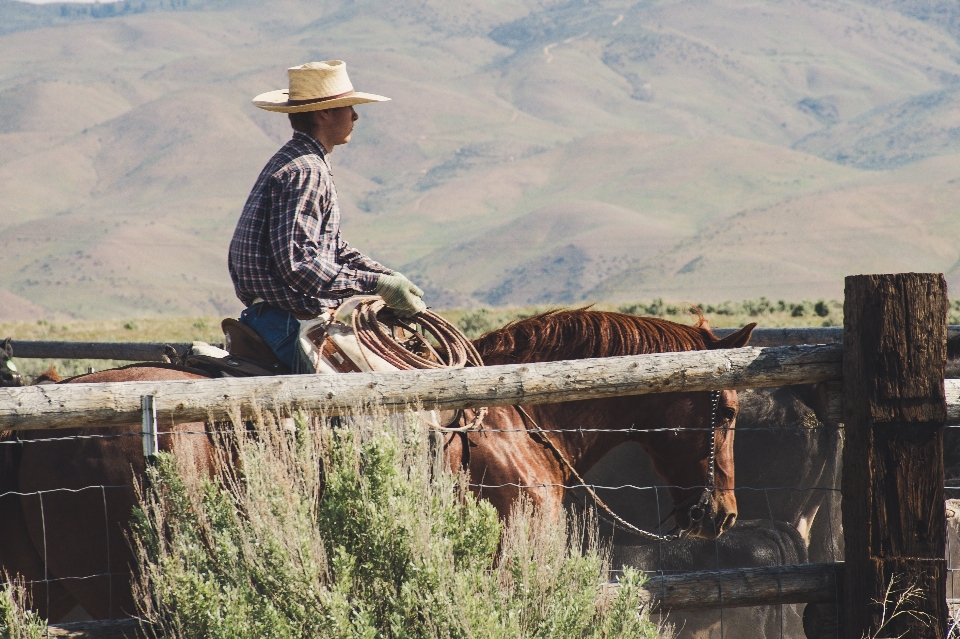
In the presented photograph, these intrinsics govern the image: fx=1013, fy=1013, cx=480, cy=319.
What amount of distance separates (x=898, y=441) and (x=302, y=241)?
2.30m

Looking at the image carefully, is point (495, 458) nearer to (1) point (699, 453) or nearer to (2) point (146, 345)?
(1) point (699, 453)

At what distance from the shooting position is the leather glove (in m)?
4.14

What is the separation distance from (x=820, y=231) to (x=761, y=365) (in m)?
164

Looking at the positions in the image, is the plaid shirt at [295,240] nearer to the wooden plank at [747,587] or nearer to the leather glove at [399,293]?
the leather glove at [399,293]

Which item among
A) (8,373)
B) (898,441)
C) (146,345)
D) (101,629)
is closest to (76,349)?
(146,345)

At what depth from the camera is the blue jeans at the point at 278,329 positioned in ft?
13.6

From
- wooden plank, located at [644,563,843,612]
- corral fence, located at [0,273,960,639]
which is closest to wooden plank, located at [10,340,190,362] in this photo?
corral fence, located at [0,273,960,639]

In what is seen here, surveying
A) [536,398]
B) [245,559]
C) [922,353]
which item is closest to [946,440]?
[922,353]

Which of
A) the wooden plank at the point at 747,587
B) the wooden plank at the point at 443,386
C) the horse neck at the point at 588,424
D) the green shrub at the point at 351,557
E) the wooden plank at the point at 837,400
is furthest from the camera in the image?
the horse neck at the point at 588,424

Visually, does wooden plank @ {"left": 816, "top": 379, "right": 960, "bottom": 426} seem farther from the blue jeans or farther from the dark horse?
the blue jeans

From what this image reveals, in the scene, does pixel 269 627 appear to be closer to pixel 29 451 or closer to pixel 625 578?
pixel 625 578

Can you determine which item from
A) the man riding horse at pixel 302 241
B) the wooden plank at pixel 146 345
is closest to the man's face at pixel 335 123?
the man riding horse at pixel 302 241

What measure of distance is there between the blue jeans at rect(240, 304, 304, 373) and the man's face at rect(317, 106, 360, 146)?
77cm

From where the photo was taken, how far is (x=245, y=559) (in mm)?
2936
